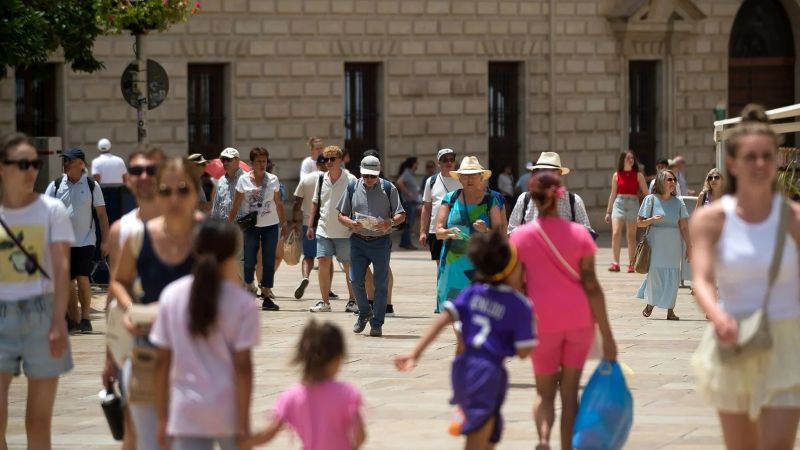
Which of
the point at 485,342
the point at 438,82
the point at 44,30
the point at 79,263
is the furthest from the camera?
the point at 438,82

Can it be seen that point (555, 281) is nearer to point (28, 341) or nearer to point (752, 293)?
point (752, 293)

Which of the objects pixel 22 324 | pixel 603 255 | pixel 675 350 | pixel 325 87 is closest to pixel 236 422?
pixel 22 324

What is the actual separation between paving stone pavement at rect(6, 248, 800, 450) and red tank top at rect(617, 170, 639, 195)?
19.2ft

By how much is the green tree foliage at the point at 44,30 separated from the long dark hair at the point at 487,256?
1299cm

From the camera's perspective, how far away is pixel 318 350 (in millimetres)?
6539

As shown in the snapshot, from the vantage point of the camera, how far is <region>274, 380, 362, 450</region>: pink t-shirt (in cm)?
651

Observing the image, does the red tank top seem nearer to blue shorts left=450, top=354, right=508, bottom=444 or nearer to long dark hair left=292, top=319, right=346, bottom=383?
blue shorts left=450, top=354, right=508, bottom=444

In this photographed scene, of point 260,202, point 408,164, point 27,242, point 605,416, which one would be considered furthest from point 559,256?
point 408,164

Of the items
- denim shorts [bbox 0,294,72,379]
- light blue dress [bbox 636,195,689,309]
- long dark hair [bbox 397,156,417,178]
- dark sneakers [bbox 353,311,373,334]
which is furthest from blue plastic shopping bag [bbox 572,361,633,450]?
long dark hair [bbox 397,156,417,178]

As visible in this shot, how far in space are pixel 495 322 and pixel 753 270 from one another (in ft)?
3.82

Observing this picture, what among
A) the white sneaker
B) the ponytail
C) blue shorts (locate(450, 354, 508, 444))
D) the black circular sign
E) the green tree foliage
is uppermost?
the green tree foliage

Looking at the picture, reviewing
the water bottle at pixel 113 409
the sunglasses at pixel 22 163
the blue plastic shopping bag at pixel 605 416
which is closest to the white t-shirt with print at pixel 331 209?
the blue plastic shopping bag at pixel 605 416

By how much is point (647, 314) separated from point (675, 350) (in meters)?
3.15

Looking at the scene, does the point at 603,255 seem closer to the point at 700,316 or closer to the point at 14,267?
the point at 700,316
